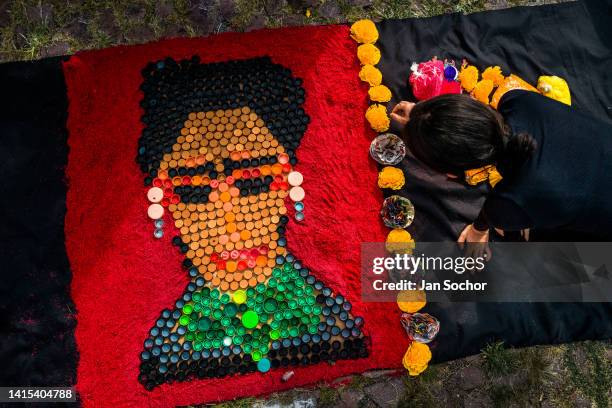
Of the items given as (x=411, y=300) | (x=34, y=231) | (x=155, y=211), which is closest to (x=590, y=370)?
(x=411, y=300)

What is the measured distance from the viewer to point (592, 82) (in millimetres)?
2627

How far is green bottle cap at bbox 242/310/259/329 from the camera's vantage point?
7.63ft

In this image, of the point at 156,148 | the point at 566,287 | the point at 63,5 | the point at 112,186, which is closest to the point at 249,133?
the point at 156,148

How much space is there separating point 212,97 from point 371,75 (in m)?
0.85

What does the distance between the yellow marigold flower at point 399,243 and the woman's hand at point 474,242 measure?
9.9 inches

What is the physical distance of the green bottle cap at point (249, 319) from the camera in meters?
2.32

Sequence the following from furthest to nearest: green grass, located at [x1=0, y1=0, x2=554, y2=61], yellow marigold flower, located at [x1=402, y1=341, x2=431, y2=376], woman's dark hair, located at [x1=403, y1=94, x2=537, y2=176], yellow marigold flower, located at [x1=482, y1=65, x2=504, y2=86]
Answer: green grass, located at [x1=0, y1=0, x2=554, y2=61], yellow marigold flower, located at [x1=482, y1=65, x2=504, y2=86], yellow marigold flower, located at [x1=402, y1=341, x2=431, y2=376], woman's dark hair, located at [x1=403, y1=94, x2=537, y2=176]

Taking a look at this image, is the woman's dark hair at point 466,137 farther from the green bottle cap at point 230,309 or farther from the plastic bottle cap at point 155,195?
the plastic bottle cap at point 155,195

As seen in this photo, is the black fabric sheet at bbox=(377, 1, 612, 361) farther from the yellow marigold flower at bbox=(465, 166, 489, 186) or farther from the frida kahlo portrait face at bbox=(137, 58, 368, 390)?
the frida kahlo portrait face at bbox=(137, 58, 368, 390)

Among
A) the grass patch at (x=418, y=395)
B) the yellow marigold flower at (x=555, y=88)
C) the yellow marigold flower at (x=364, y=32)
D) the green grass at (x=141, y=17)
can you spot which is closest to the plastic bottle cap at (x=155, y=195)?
the green grass at (x=141, y=17)

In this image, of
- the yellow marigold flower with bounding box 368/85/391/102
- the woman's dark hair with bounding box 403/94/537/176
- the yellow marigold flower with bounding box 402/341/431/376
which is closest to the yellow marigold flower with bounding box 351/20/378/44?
the yellow marigold flower with bounding box 368/85/391/102

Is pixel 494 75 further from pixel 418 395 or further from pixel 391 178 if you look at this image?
pixel 418 395

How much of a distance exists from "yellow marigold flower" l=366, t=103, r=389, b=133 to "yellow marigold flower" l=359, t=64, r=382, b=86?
0.14 m

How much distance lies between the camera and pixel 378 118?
8.26ft
